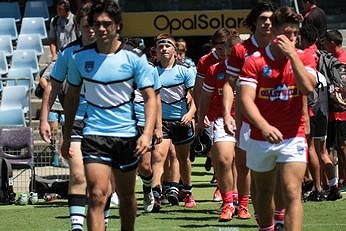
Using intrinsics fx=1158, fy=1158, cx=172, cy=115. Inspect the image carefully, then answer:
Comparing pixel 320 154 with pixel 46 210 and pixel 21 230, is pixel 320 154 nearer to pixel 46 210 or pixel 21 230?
pixel 46 210

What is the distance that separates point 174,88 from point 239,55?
131 inches

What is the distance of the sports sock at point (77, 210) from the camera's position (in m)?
9.94

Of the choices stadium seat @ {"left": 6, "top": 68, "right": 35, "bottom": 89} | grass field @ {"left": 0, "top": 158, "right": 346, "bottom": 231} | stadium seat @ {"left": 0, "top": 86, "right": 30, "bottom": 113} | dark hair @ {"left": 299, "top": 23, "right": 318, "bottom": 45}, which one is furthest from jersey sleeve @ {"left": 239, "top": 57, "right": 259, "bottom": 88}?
stadium seat @ {"left": 6, "top": 68, "right": 35, "bottom": 89}

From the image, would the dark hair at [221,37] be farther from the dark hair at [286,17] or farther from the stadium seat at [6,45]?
the stadium seat at [6,45]

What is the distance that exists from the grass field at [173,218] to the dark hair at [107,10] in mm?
3016

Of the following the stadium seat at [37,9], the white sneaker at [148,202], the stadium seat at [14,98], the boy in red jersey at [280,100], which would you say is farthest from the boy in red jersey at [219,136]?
the stadium seat at [37,9]

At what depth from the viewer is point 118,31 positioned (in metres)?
9.35

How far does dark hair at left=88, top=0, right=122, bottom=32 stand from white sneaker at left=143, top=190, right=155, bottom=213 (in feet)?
13.6

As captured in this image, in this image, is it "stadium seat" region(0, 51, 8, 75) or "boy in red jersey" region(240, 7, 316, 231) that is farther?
"stadium seat" region(0, 51, 8, 75)

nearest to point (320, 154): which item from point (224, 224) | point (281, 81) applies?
point (224, 224)

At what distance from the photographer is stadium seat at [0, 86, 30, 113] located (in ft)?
66.1

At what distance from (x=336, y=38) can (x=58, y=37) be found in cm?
427

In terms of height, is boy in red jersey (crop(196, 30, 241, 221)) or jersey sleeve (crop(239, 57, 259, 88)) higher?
jersey sleeve (crop(239, 57, 259, 88))

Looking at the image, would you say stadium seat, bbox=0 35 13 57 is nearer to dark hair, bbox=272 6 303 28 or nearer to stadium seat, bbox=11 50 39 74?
stadium seat, bbox=11 50 39 74
